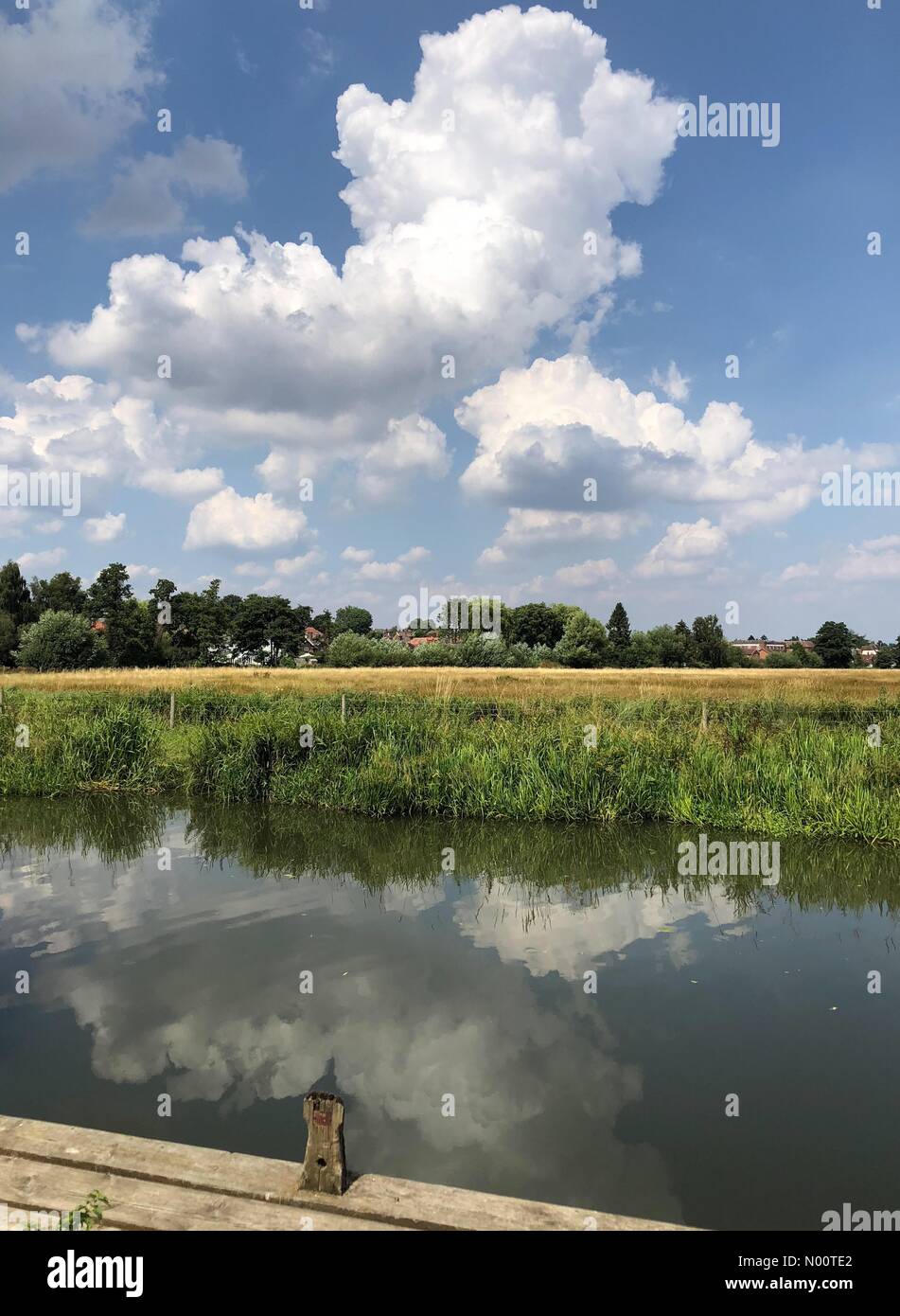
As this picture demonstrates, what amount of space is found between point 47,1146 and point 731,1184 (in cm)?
347

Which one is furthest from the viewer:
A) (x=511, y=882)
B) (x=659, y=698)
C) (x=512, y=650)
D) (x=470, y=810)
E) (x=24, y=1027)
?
(x=512, y=650)

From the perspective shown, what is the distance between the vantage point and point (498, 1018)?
6.62 meters

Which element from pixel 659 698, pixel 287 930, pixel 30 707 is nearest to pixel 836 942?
pixel 287 930

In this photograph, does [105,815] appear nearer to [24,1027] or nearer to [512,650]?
[24,1027]

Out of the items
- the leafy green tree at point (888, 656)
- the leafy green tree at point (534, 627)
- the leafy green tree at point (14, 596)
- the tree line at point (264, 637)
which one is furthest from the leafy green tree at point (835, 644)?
the leafy green tree at point (14, 596)

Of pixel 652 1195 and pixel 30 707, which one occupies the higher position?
pixel 30 707

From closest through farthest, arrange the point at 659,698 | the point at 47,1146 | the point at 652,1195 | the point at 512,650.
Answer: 1. the point at 47,1146
2. the point at 652,1195
3. the point at 659,698
4. the point at 512,650

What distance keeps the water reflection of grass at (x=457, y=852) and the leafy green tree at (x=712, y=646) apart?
9447cm

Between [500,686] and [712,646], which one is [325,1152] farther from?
[712,646]

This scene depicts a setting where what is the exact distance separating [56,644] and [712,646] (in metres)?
75.0

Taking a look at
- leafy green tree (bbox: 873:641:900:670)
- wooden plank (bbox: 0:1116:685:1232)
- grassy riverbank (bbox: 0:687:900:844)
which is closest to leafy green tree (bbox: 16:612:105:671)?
grassy riverbank (bbox: 0:687:900:844)

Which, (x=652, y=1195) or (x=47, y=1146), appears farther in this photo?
(x=652, y=1195)

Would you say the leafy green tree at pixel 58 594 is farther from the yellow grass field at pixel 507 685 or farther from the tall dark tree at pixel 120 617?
the yellow grass field at pixel 507 685

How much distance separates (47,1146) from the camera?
12.3 ft
